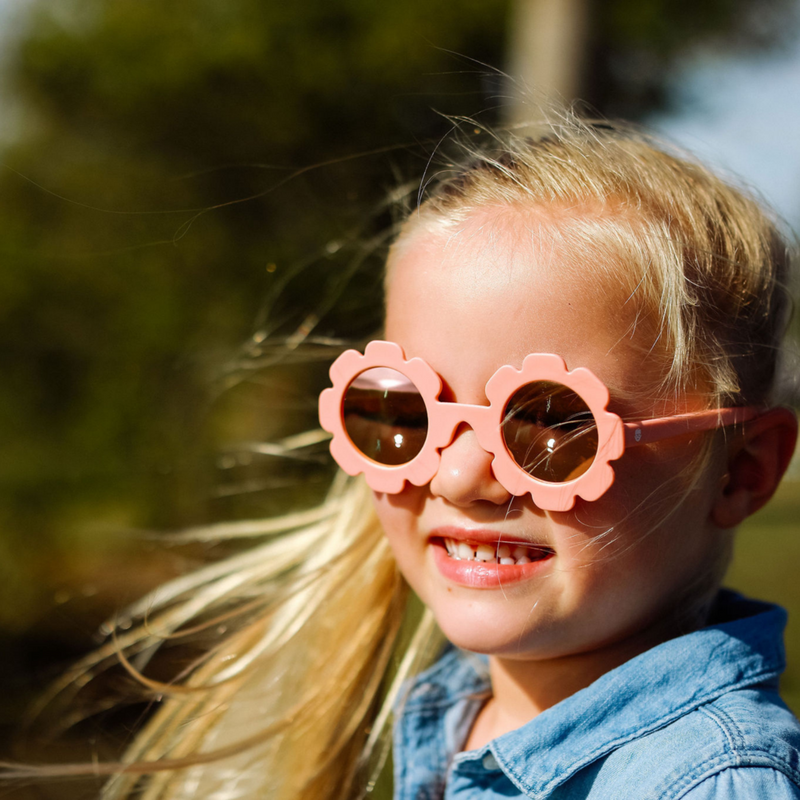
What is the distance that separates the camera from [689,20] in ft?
10.1

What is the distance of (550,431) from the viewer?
2.97 feet

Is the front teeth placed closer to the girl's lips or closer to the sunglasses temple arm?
the girl's lips

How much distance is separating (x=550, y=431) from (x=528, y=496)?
0.29 ft

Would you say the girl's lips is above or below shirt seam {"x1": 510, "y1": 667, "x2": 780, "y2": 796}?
above

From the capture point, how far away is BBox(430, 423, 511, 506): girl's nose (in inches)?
36.7

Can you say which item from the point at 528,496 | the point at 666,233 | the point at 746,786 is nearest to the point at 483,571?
the point at 528,496

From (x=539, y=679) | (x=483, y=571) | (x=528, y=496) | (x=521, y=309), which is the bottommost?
(x=539, y=679)

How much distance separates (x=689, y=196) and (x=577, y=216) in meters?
0.18

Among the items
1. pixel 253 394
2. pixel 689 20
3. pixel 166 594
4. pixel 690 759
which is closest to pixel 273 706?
pixel 166 594

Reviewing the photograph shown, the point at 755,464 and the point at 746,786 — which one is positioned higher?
the point at 755,464

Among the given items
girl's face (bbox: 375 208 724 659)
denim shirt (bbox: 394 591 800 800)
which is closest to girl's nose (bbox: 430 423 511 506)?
girl's face (bbox: 375 208 724 659)

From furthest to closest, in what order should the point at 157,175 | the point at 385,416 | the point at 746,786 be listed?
the point at 157,175, the point at 385,416, the point at 746,786

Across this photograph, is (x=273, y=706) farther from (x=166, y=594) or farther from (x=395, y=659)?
(x=166, y=594)

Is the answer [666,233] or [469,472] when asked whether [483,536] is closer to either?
[469,472]
